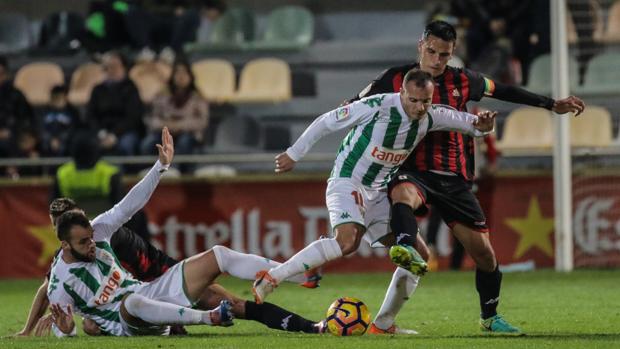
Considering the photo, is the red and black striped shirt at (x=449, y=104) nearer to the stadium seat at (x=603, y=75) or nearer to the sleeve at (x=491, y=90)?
the sleeve at (x=491, y=90)

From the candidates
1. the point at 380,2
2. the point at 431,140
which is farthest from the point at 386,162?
the point at 380,2

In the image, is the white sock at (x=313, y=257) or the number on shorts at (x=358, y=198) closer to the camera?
the white sock at (x=313, y=257)

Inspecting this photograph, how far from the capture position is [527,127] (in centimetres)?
1531

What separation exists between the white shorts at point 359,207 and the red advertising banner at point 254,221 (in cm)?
596

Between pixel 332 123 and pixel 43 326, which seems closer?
pixel 332 123

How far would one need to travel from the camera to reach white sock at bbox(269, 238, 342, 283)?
7.46m

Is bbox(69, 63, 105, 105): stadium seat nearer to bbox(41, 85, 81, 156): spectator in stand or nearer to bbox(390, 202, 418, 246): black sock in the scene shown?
bbox(41, 85, 81, 156): spectator in stand

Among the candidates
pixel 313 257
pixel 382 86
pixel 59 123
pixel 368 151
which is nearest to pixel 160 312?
pixel 313 257

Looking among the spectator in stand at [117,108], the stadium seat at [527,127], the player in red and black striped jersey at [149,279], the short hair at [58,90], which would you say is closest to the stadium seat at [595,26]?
the stadium seat at [527,127]

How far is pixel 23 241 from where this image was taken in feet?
46.2

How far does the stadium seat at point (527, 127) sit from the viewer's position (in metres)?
15.2

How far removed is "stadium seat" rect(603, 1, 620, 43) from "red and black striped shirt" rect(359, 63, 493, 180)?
7.01 meters

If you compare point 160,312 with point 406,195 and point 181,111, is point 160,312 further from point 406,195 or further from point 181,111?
point 181,111

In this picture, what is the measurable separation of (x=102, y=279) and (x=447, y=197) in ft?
6.96
